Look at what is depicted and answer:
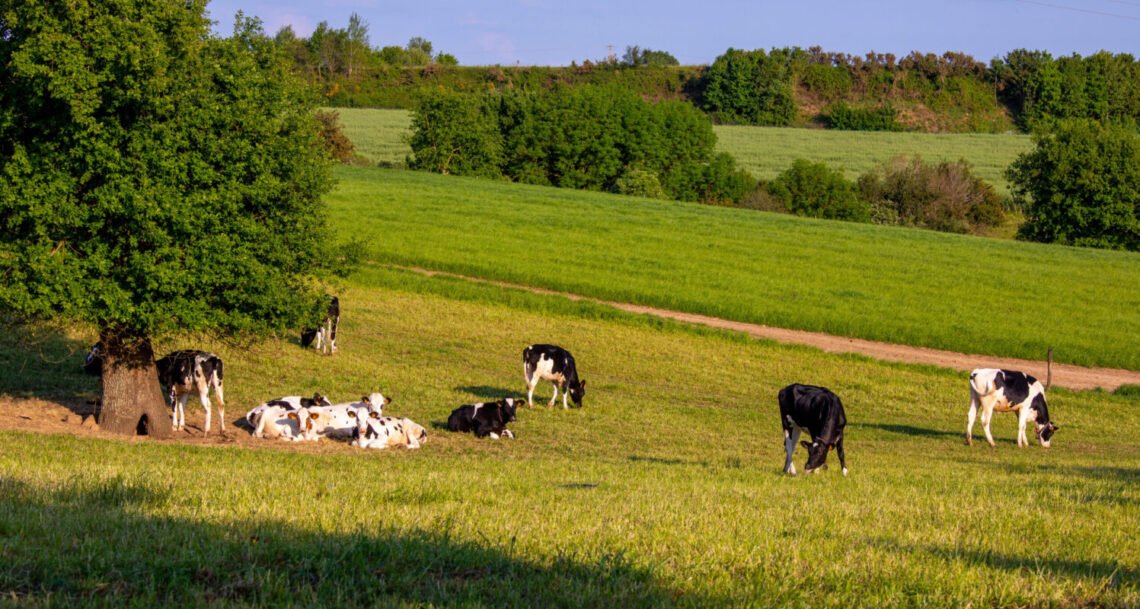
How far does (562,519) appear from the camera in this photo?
9.48 metres

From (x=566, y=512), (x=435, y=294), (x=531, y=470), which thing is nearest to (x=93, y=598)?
(x=566, y=512)

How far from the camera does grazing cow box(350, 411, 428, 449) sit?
20.4 m

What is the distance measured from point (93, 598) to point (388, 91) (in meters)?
150

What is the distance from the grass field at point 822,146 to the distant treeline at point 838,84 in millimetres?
9576

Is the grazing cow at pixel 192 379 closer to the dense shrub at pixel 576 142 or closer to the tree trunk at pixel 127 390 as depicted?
the tree trunk at pixel 127 390

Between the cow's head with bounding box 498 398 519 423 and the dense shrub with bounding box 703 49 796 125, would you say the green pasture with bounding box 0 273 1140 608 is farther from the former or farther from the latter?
the dense shrub with bounding box 703 49 796 125

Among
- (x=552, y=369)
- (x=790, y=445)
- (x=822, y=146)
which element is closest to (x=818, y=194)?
(x=822, y=146)

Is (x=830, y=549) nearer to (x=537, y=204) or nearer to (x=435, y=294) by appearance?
(x=435, y=294)

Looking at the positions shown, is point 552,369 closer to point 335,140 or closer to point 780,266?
point 780,266

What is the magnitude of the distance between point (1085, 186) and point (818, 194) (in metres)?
19.6

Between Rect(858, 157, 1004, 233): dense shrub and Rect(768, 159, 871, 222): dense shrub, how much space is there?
146 cm

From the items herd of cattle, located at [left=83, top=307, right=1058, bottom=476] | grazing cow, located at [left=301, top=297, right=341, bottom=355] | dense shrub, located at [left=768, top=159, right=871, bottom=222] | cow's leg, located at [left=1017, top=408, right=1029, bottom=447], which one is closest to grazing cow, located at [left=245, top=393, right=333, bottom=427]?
herd of cattle, located at [left=83, top=307, right=1058, bottom=476]

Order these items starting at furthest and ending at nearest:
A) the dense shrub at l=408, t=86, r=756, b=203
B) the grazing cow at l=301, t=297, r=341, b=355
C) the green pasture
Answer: the dense shrub at l=408, t=86, r=756, b=203
the grazing cow at l=301, t=297, r=341, b=355
the green pasture

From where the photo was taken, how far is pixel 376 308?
39.6 m
